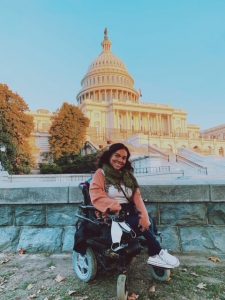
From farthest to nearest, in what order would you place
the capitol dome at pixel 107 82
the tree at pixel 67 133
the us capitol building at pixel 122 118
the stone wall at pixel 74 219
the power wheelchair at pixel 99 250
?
the capitol dome at pixel 107 82 < the us capitol building at pixel 122 118 < the tree at pixel 67 133 < the stone wall at pixel 74 219 < the power wheelchair at pixel 99 250

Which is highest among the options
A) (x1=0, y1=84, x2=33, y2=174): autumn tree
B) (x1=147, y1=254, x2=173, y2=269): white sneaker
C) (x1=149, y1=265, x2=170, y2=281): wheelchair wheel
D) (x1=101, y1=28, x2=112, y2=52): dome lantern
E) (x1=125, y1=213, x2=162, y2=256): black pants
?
(x1=101, y1=28, x2=112, y2=52): dome lantern

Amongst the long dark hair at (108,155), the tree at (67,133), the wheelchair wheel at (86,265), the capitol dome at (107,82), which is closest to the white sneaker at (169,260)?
the wheelchair wheel at (86,265)

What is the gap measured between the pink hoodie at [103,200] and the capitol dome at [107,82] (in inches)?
2732

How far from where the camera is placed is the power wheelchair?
9.17 feet

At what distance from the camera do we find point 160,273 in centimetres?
305

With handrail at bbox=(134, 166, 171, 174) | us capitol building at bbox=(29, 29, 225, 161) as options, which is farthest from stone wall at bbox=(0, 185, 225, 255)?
us capitol building at bbox=(29, 29, 225, 161)

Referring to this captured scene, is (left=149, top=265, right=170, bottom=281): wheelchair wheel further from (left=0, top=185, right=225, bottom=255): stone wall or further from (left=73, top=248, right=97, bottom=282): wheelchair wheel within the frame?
(left=0, top=185, right=225, bottom=255): stone wall

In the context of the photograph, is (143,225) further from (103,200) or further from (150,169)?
(150,169)

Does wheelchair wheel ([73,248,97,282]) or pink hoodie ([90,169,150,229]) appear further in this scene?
wheelchair wheel ([73,248,97,282])

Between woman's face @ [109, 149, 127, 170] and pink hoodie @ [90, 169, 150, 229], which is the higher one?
woman's face @ [109, 149, 127, 170]

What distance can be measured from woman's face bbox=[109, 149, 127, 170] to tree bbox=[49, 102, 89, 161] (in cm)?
3166

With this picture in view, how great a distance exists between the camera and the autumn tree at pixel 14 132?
1074 inches

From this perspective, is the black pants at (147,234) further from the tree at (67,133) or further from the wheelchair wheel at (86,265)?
the tree at (67,133)

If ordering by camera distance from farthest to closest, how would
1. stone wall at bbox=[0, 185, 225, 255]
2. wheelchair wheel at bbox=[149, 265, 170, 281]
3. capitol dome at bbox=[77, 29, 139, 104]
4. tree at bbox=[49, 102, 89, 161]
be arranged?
capitol dome at bbox=[77, 29, 139, 104] → tree at bbox=[49, 102, 89, 161] → stone wall at bbox=[0, 185, 225, 255] → wheelchair wheel at bbox=[149, 265, 170, 281]
